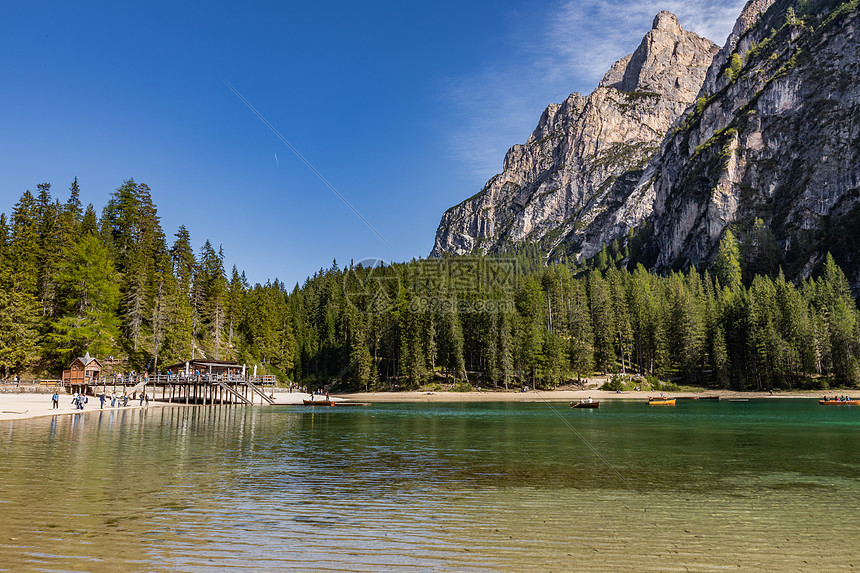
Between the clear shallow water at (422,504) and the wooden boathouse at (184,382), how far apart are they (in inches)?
1387

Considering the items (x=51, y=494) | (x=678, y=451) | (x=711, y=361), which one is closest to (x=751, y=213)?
(x=711, y=361)

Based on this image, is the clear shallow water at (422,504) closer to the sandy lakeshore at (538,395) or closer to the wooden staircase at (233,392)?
the wooden staircase at (233,392)

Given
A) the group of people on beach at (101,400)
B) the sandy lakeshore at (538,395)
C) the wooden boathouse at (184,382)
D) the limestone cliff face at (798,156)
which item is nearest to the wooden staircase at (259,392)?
the wooden boathouse at (184,382)

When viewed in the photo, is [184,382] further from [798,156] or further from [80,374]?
[798,156]

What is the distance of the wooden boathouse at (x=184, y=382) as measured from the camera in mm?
63625

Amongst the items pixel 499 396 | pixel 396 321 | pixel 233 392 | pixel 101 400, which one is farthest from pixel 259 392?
pixel 499 396

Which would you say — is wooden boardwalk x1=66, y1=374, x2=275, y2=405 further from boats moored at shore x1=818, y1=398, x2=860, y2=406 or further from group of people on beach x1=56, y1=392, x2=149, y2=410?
boats moored at shore x1=818, y1=398, x2=860, y2=406

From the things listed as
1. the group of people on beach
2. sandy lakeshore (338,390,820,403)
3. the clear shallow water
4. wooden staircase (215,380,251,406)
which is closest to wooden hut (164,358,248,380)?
wooden staircase (215,380,251,406)

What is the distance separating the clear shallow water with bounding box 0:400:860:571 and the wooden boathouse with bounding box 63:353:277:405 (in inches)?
1387

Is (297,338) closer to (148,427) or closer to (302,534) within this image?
(148,427)

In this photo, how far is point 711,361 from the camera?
366ft

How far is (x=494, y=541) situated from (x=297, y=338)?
12029cm

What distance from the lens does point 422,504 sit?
621 inches

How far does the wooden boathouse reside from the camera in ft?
209
